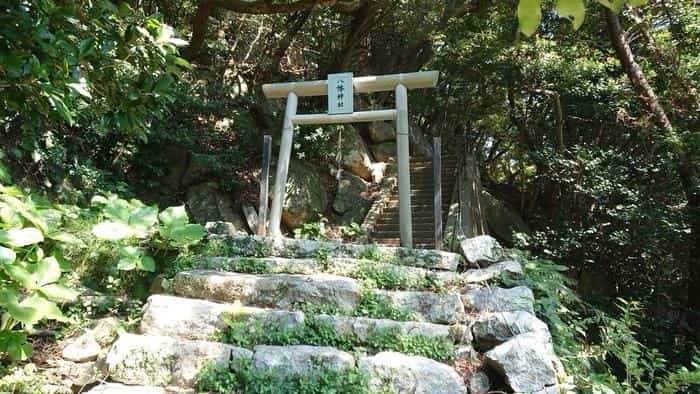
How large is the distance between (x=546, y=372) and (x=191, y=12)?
9735mm

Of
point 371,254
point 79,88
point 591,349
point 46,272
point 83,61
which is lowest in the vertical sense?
point 591,349

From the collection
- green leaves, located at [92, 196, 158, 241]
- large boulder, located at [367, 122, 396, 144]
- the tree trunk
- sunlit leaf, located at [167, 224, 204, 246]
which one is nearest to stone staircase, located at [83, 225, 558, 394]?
sunlit leaf, located at [167, 224, 204, 246]

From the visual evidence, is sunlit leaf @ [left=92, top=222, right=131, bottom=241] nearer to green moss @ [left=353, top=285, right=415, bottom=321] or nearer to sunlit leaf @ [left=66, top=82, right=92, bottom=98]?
sunlit leaf @ [left=66, top=82, right=92, bottom=98]

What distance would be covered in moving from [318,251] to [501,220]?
7454 millimetres

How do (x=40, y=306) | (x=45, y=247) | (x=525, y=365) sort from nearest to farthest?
(x=40, y=306), (x=525, y=365), (x=45, y=247)

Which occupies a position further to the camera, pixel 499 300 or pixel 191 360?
pixel 499 300

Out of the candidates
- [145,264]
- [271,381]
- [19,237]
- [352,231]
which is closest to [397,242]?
[352,231]

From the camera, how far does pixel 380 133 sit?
1178cm

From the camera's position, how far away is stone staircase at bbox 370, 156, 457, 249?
327 inches

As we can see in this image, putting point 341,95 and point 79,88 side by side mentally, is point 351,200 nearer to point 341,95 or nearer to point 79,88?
point 341,95

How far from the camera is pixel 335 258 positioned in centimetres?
397

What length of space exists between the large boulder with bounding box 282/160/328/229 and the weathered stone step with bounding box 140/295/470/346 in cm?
540

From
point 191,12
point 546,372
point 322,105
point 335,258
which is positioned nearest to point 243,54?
point 191,12

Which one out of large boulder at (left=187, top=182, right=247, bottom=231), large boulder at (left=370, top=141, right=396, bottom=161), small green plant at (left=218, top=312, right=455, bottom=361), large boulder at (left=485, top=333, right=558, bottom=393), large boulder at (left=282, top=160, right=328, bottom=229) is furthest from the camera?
large boulder at (left=370, top=141, right=396, bottom=161)
